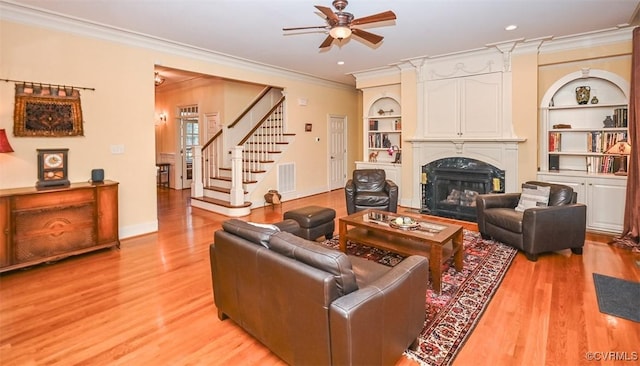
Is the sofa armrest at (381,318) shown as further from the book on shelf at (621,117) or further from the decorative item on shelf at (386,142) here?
the decorative item on shelf at (386,142)

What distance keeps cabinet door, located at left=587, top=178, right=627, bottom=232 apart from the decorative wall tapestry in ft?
22.6

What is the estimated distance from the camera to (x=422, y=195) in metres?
6.11

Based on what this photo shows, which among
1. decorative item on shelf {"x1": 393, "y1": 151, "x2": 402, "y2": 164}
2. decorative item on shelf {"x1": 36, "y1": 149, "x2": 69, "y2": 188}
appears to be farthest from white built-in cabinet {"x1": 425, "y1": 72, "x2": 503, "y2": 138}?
decorative item on shelf {"x1": 36, "y1": 149, "x2": 69, "y2": 188}

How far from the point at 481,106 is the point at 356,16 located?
9.27 feet

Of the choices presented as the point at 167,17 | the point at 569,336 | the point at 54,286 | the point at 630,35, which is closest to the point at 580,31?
the point at 630,35

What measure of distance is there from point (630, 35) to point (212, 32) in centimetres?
560

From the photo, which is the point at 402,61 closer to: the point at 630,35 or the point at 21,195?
the point at 630,35

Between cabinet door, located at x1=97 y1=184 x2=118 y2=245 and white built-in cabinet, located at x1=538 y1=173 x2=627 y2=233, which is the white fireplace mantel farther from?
cabinet door, located at x1=97 y1=184 x2=118 y2=245

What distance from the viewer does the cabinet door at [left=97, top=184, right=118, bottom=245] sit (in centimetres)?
388

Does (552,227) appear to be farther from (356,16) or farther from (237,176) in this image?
(237,176)

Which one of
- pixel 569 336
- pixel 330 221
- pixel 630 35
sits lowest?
pixel 569 336

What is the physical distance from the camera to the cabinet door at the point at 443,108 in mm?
5668

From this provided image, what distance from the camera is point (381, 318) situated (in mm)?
1655

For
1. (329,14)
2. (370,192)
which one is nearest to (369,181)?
(370,192)
